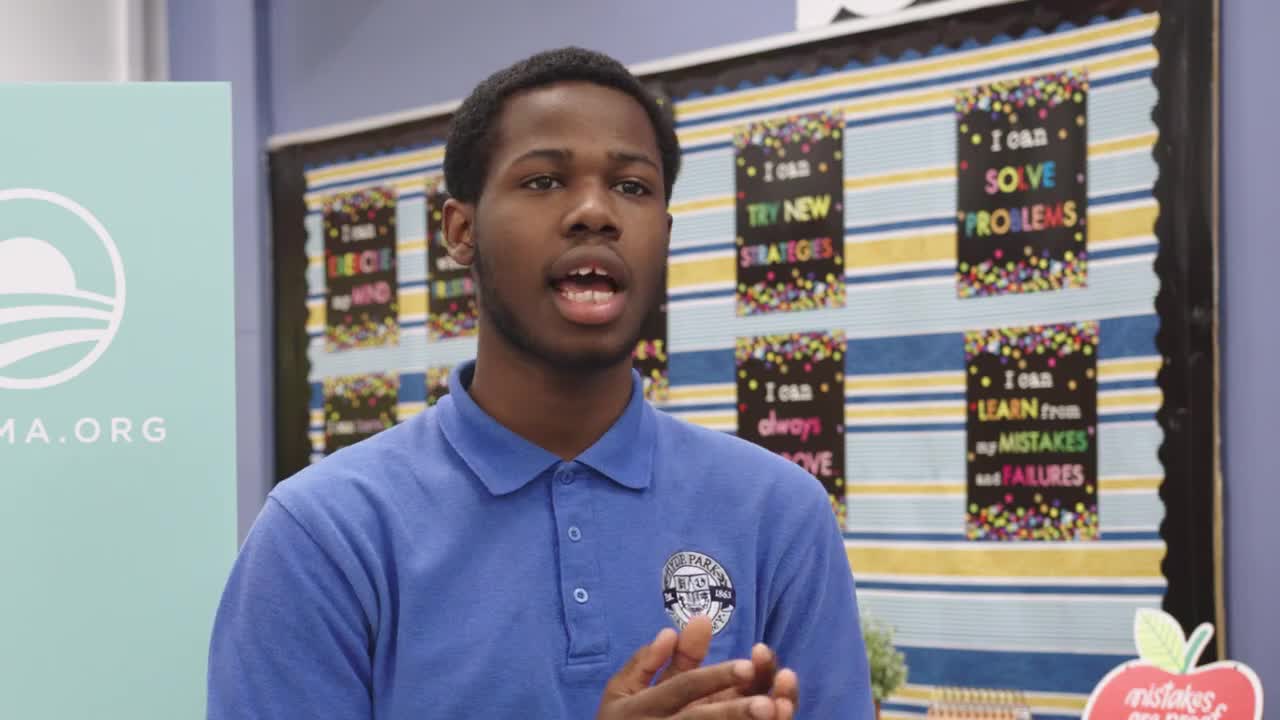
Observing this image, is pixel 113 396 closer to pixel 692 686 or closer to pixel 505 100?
pixel 505 100

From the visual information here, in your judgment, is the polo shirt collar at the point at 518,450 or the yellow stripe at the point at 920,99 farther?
the yellow stripe at the point at 920,99

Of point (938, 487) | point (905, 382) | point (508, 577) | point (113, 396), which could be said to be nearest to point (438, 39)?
point (905, 382)

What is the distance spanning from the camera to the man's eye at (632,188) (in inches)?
37.9

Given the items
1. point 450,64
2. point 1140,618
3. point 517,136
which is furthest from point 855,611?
point 450,64

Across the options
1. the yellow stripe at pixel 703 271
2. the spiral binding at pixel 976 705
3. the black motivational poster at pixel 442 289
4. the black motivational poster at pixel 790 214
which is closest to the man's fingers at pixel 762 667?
the spiral binding at pixel 976 705

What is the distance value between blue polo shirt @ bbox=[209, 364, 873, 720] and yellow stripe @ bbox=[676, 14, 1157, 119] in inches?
55.3

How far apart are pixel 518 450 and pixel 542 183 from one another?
0.21 metres

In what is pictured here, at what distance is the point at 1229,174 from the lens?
6.46 feet

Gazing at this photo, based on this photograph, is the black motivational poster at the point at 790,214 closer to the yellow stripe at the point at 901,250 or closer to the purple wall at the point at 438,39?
the yellow stripe at the point at 901,250

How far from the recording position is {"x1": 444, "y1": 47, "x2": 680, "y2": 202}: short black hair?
98cm

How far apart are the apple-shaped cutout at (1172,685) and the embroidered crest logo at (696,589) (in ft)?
3.52

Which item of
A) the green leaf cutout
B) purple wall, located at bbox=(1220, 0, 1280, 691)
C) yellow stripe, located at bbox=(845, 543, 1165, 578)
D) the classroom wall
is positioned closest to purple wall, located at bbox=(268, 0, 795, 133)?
the classroom wall

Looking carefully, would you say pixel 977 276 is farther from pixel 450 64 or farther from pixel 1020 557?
pixel 450 64

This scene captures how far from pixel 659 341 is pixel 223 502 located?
1.24 meters
